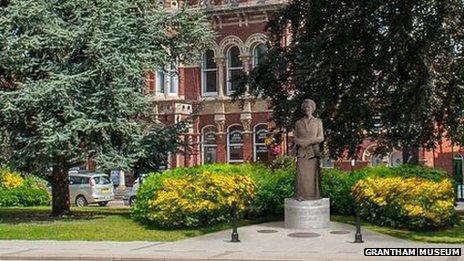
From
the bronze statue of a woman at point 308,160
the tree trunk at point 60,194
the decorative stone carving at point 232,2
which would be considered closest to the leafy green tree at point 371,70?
the bronze statue of a woman at point 308,160

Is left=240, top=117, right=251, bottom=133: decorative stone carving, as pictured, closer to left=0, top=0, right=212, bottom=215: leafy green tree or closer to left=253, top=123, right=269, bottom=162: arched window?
left=253, top=123, right=269, bottom=162: arched window

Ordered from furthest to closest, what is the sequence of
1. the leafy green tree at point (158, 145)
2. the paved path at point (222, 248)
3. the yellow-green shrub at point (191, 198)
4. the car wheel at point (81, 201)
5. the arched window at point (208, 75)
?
the arched window at point (208, 75), the car wheel at point (81, 201), the leafy green tree at point (158, 145), the yellow-green shrub at point (191, 198), the paved path at point (222, 248)

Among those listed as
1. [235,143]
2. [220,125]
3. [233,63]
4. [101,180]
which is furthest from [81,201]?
[233,63]

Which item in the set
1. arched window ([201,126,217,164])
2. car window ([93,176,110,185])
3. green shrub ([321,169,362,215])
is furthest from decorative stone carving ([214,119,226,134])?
green shrub ([321,169,362,215])

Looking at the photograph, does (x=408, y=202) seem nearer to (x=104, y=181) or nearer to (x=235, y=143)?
(x=104, y=181)

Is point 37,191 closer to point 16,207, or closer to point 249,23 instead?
point 16,207

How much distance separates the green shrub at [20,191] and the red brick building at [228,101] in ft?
40.3

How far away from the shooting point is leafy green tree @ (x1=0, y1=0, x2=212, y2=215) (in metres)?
19.3

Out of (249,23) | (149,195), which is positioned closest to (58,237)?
(149,195)

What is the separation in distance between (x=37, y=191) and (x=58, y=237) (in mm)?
14797

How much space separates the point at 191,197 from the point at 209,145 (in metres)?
26.3

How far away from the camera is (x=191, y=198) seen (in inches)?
705

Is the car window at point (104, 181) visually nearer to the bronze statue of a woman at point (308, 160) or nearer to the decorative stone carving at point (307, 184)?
the decorative stone carving at point (307, 184)

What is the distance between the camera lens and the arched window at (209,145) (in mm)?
44062
